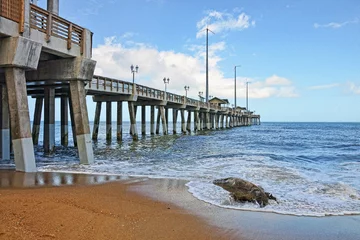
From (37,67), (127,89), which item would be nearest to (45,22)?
(37,67)

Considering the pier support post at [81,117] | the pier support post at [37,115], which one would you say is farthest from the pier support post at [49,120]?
the pier support post at [81,117]

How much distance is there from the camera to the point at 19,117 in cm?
895

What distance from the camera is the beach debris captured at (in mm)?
6449

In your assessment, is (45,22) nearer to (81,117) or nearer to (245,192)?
(81,117)

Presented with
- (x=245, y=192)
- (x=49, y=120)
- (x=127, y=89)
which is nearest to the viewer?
(x=245, y=192)

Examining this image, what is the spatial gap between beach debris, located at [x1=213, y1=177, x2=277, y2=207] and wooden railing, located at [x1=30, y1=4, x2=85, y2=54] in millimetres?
7337

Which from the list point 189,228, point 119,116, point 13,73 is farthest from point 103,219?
point 119,116

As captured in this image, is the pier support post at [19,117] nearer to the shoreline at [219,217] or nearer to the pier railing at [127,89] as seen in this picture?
the shoreline at [219,217]

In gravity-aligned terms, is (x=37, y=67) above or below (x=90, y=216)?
above

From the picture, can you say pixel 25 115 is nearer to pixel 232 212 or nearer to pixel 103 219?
pixel 103 219

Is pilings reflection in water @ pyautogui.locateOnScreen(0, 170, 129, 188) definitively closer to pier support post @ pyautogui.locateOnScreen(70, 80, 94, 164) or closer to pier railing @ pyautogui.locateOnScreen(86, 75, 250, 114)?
pier support post @ pyautogui.locateOnScreen(70, 80, 94, 164)

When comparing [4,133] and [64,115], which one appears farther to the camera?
[64,115]

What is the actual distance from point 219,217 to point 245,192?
6.15 ft

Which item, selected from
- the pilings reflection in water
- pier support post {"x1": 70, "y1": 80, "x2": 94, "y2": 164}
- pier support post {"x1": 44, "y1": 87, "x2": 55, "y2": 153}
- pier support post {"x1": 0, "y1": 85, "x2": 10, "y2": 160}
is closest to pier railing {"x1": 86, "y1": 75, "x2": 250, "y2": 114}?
pier support post {"x1": 44, "y1": 87, "x2": 55, "y2": 153}
